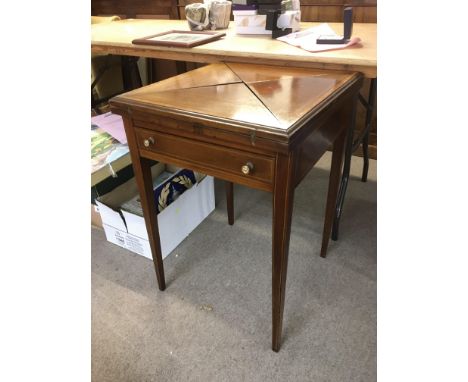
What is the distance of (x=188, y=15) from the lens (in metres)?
1.46

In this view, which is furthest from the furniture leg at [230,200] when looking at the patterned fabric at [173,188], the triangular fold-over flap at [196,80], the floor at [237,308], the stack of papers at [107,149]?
the triangular fold-over flap at [196,80]

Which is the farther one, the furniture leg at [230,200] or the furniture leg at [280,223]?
the furniture leg at [230,200]

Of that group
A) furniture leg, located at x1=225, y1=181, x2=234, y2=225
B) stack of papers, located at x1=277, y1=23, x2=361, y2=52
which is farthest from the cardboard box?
furniture leg, located at x1=225, y1=181, x2=234, y2=225

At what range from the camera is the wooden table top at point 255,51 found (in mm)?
976

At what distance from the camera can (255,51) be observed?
3.59 feet

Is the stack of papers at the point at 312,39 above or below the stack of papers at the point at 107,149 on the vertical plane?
above

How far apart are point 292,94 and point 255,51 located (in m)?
0.34

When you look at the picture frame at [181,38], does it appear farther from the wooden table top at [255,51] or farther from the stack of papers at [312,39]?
the stack of papers at [312,39]

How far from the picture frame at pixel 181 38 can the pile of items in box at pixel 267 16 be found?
10cm

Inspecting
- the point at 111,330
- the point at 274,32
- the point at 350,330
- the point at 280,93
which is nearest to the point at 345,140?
the point at 280,93

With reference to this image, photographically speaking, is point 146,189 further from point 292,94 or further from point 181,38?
point 181,38

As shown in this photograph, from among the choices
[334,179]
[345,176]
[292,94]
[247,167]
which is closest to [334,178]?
[334,179]

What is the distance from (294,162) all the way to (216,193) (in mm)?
1110

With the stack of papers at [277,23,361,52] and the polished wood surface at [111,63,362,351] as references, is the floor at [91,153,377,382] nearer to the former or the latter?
the polished wood surface at [111,63,362,351]
